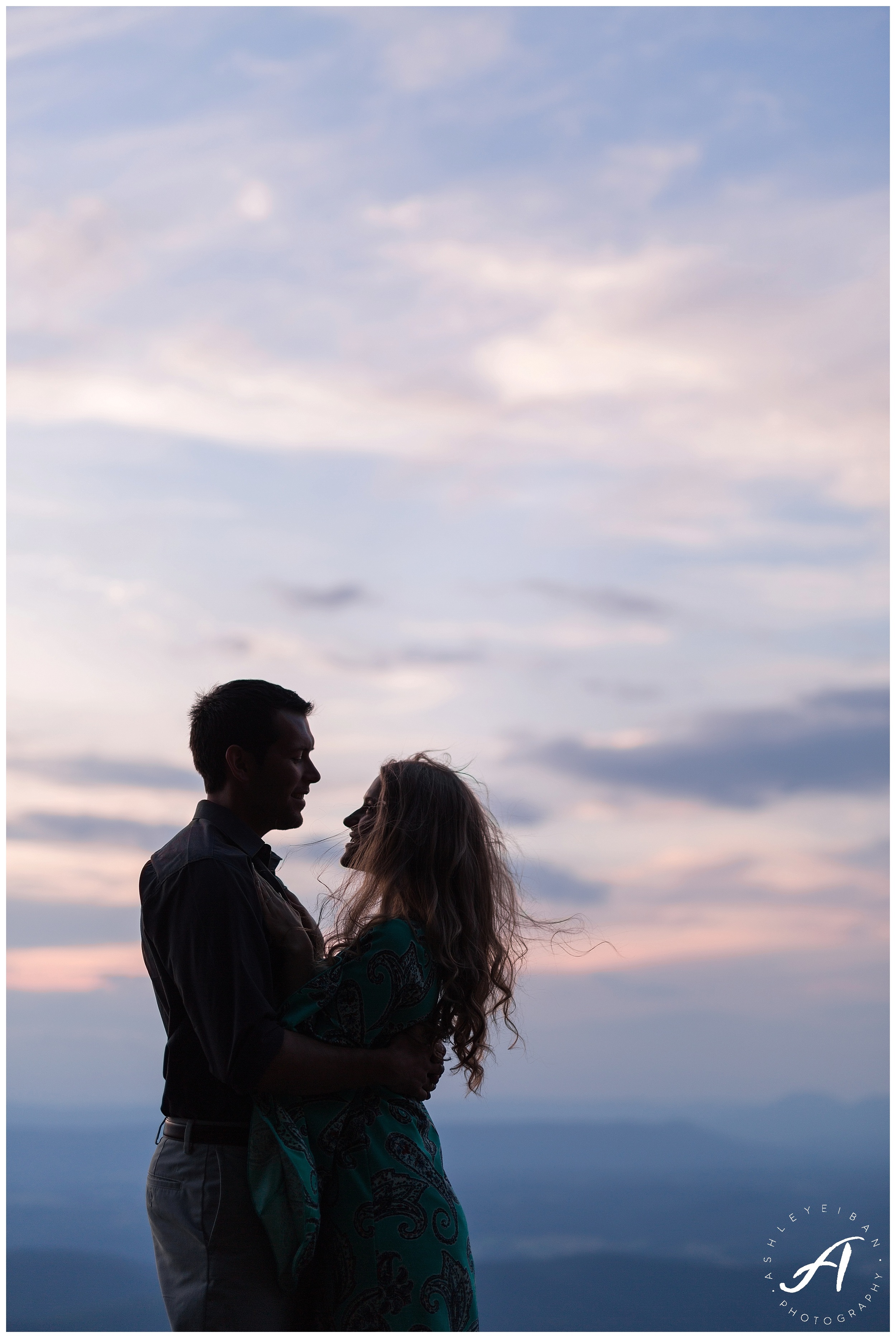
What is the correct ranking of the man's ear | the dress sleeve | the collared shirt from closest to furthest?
1. the collared shirt
2. the dress sleeve
3. the man's ear

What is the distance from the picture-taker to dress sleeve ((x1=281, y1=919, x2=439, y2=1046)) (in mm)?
2596

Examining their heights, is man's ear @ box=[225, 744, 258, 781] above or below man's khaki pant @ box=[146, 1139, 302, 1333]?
above

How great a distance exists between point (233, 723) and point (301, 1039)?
80 centimetres

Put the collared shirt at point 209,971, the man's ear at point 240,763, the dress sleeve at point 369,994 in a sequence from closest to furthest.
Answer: the collared shirt at point 209,971 < the dress sleeve at point 369,994 < the man's ear at point 240,763

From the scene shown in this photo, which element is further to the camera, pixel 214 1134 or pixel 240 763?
pixel 240 763

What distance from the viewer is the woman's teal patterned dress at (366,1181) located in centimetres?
245

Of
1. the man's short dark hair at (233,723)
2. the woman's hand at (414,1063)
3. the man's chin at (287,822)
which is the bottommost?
the woman's hand at (414,1063)

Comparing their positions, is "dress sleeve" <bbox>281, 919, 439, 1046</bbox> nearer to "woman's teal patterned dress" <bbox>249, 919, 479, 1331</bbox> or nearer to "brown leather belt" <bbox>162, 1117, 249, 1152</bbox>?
"woman's teal patterned dress" <bbox>249, 919, 479, 1331</bbox>

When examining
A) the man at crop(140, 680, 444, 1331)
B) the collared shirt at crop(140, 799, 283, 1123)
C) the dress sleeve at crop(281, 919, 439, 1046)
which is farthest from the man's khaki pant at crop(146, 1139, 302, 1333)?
the dress sleeve at crop(281, 919, 439, 1046)

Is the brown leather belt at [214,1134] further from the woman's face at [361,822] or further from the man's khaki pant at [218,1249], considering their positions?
the woman's face at [361,822]

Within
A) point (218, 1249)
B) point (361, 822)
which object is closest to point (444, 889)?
point (361, 822)

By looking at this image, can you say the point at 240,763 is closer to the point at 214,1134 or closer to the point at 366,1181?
the point at 214,1134

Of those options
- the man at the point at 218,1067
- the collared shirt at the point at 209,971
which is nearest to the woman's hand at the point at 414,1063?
the man at the point at 218,1067

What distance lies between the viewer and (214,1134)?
99.7 inches
